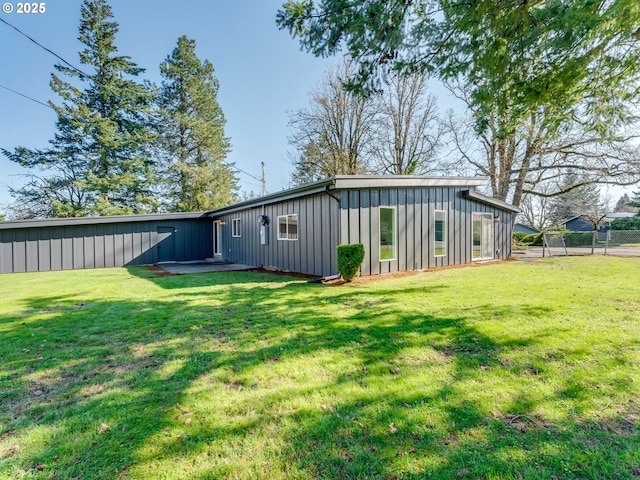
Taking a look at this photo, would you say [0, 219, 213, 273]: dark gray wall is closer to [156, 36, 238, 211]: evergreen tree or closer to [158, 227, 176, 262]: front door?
[158, 227, 176, 262]: front door

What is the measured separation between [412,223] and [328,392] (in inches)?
290

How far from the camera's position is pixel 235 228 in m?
13.6

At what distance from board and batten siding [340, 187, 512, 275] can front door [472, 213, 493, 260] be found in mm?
231

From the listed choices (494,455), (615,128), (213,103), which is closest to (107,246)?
(213,103)

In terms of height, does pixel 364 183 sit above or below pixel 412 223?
above

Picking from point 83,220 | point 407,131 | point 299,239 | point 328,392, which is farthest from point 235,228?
point 328,392

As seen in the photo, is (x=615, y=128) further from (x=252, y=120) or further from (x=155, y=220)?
(x=252, y=120)

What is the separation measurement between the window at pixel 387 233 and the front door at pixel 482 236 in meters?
4.06

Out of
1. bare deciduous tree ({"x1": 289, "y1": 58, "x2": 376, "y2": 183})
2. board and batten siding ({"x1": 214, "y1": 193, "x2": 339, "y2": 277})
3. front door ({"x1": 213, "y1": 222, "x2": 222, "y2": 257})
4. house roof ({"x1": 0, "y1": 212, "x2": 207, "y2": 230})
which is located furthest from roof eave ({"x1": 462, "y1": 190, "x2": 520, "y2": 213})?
house roof ({"x1": 0, "y1": 212, "x2": 207, "y2": 230})

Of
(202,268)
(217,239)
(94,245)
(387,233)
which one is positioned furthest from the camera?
(217,239)

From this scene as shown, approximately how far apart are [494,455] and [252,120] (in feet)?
70.3

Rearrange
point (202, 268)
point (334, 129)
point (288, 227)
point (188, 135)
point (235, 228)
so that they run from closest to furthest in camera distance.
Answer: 1. point (288, 227)
2. point (202, 268)
3. point (235, 228)
4. point (334, 129)
5. point (188, 135)

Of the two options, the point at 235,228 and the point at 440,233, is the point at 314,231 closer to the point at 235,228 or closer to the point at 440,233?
the point at 440,233

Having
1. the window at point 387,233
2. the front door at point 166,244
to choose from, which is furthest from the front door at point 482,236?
the front door at point 166,244
